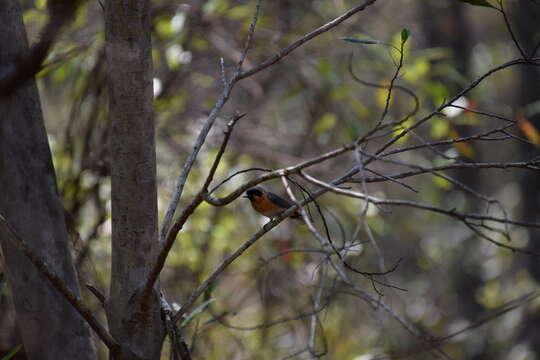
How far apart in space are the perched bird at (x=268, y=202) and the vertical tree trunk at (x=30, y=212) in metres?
2.65

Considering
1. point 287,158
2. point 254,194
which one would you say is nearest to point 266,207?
point 254,194

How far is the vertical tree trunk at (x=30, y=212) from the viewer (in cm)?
195

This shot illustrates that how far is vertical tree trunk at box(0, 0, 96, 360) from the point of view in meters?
1.95

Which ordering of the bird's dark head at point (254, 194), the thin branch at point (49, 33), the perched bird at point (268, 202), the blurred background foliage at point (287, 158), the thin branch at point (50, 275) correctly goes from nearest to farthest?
1. the thin branch at point (49, 33)
2. the thin branch at point (50, 275)
3. the blurred background foliage at point (287, 158)
4. the perched bird at point (268, 202)
5. the bird's dark head at point (254, 194)

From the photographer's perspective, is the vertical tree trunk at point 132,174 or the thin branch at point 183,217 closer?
the thin branch at point 183,217

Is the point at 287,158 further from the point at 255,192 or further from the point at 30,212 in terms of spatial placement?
the point at 30,212

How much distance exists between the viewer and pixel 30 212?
77.4 inches

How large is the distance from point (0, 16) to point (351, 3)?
5348mm

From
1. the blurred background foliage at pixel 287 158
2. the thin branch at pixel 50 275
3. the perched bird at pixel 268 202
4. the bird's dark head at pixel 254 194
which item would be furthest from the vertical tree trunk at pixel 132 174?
the bird's dark head at pixel 254 194

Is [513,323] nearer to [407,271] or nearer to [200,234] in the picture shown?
[407,271]

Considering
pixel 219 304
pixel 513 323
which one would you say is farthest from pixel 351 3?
pixel 513 323

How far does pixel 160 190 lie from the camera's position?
4680 mm

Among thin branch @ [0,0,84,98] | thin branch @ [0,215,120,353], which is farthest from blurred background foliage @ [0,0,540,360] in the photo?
thin branch @ [0,0,84,98]

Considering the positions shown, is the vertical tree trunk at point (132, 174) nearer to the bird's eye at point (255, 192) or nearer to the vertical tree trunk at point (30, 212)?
the vertical tree trunk at point (30, 212)
